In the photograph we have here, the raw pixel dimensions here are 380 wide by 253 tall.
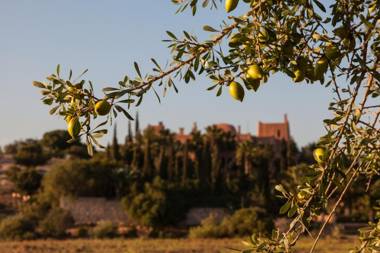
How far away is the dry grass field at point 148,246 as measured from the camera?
2097cm

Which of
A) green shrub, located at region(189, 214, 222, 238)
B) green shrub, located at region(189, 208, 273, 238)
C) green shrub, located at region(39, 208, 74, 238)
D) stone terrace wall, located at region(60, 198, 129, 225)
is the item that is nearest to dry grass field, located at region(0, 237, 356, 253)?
green shrub, located at region(189, 214, 222, 238)

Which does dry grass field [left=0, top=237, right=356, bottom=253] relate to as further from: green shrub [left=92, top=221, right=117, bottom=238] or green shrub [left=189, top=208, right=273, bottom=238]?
green shrub [left=92, top=221, right=117, bottom=238]

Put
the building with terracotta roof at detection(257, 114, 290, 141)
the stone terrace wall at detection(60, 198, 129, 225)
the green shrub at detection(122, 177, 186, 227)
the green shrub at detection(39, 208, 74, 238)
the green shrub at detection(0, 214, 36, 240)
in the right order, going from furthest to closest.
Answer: the building with terracotta roof at detection(257, 114, 290, 141), the stone terrace wall at detection(60, 198, 129, 225), the green shrub at detection(122, 177, 186, 227), the green shrub at detection(39, 208, 74, 238), the green shrub at detection(0, 214, 36, 240)

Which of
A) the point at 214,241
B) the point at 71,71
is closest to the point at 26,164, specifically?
the point at 214,241

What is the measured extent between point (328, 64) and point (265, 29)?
0.27m

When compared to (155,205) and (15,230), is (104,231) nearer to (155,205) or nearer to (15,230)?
(155,205)

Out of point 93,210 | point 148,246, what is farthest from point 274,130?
point 148,246

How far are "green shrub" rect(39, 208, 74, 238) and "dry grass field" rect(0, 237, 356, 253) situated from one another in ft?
8.68

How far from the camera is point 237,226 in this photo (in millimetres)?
28047

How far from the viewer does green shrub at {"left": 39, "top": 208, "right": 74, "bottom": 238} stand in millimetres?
27609

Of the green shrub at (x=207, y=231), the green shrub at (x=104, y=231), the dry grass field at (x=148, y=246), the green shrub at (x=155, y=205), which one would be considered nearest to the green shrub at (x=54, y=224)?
the green shrub at (x=104, y=231)

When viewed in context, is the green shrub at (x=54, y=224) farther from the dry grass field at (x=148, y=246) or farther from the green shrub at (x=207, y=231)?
the green shrub at (x=207, y=231)

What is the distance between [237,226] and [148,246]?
21.1 ft

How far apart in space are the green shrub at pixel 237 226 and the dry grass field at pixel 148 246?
145cm
